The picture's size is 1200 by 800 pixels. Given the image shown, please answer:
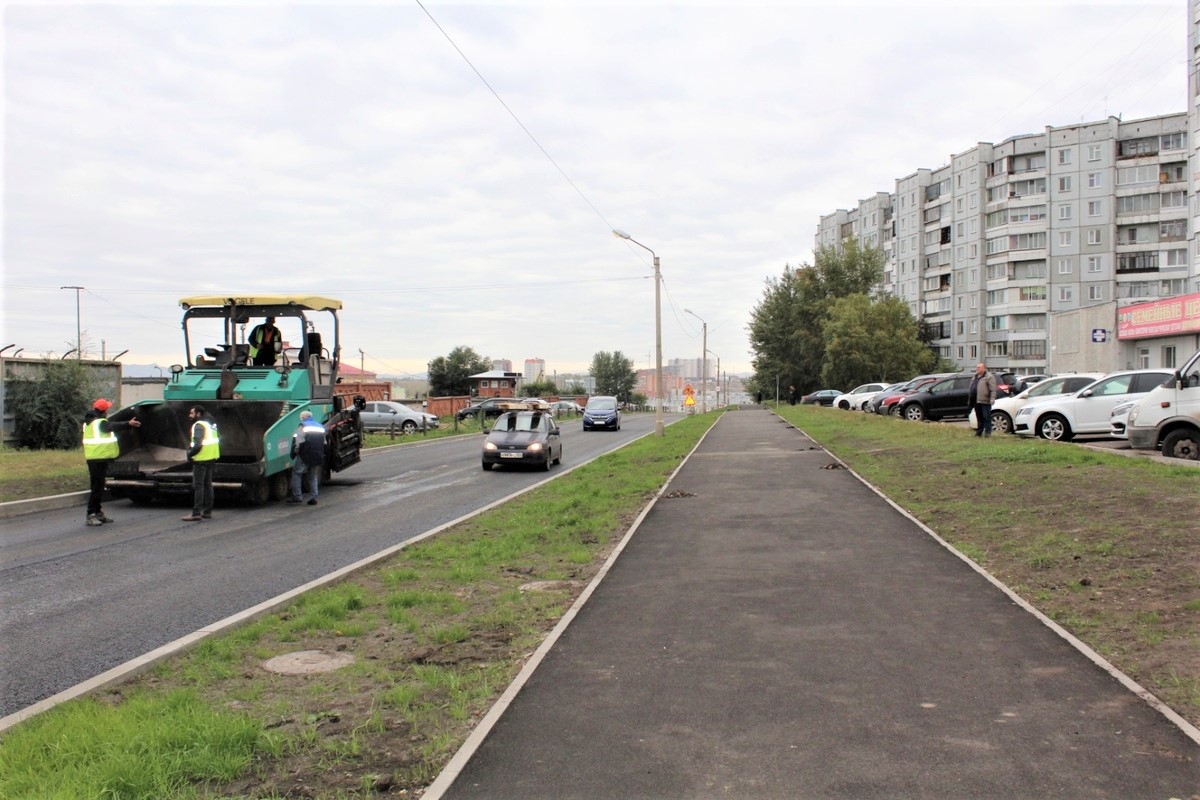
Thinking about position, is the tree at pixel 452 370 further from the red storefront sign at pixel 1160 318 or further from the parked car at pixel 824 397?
the red storefront sign at pixel 1160 318

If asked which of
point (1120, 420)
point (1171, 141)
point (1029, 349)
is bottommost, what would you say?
point (1120, 420)

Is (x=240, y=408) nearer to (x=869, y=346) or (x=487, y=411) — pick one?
(x=487, y=411)

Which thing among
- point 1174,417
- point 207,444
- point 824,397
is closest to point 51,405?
point 207,444

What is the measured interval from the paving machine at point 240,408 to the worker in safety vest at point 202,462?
90 centimetres

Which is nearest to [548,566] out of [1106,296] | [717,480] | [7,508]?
[717,480]

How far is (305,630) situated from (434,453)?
20.8m

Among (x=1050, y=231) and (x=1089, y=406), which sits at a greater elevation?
(x=1050, y=231)

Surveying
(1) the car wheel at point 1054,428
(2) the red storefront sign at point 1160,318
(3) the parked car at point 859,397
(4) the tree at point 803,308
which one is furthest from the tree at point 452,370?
(1) the car wheel at point 1054,428

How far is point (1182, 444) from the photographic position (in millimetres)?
14742

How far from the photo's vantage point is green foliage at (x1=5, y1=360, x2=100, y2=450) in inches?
936

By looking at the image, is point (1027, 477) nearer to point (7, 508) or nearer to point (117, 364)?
point (7, 508)

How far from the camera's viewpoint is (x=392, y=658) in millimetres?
5574

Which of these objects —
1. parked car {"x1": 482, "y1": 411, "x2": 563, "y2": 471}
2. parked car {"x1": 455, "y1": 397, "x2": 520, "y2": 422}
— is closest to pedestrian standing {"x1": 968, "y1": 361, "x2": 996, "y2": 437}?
parked car {"x1": 482, "y1": 411, "x2": 563, "y2": 471}

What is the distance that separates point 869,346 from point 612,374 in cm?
8272
